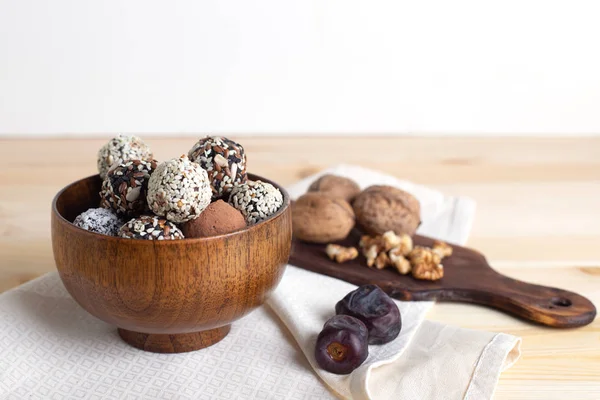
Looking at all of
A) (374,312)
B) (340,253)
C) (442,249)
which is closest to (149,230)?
(374,312)

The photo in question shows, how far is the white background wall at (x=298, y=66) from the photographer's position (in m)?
1.96

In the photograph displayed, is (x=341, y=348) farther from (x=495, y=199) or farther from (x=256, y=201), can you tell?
(x=495, y=199)

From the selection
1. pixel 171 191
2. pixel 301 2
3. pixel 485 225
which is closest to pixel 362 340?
pixel 171 191

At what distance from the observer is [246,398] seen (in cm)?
79

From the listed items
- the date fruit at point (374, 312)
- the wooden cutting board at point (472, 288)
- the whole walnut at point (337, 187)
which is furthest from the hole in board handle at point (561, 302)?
the whole walnut at point (337, 187)

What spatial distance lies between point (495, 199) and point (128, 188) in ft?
3.02

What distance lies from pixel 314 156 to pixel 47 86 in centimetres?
80

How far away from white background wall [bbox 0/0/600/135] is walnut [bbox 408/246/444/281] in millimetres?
1039

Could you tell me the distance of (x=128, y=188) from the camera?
0.82 metres

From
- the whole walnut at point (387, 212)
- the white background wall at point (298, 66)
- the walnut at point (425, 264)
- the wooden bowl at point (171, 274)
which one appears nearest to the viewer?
the wooden bowl at point (171, 274)

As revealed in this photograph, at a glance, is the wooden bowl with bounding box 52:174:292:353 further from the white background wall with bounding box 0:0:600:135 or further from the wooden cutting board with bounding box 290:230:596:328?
the white background wall with bounding box 0:0:600:135

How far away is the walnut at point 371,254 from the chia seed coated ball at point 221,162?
321 millimetres

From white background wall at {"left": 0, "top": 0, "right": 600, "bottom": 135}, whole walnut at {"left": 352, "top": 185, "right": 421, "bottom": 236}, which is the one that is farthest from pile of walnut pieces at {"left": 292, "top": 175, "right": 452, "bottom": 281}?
white background wall at {"left": 0, "top": 0, "right": 600, "bottom": 135}

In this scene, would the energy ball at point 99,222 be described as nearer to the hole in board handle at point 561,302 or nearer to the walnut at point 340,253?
the walnut at point 340,253
